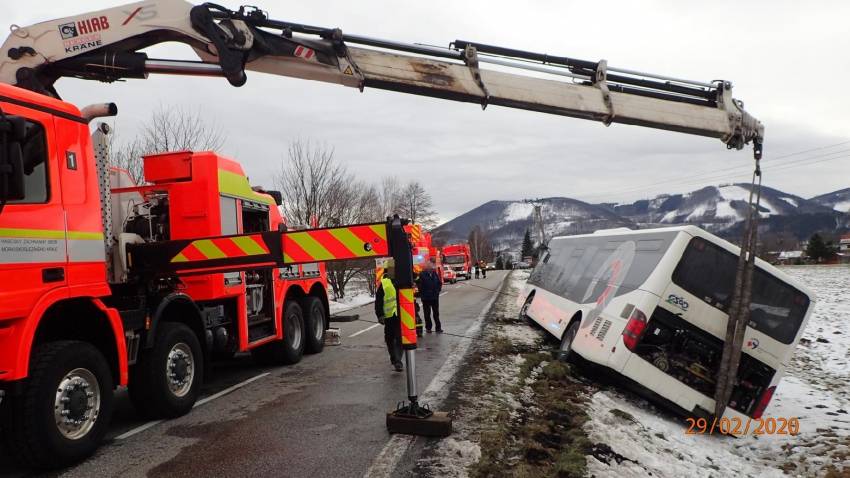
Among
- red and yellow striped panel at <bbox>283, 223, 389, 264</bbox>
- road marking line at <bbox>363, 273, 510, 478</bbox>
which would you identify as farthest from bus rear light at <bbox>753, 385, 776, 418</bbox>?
red and yellow striped panel at <bbox>283, 223, 389, 264</bbox>

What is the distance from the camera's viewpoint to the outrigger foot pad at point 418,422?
5504 mm

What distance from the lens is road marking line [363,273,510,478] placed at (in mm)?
4734

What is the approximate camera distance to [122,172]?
7273mm

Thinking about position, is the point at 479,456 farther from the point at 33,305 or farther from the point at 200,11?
the point at 200,11

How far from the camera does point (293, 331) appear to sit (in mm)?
9867

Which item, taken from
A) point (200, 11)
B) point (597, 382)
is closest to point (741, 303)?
point (597, 382)

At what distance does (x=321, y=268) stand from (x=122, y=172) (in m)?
4.68

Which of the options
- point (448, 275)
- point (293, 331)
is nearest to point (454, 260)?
point (448, 275)

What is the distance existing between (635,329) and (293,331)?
5450 mm

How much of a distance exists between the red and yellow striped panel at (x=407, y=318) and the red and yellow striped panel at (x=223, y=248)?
1.46 meters

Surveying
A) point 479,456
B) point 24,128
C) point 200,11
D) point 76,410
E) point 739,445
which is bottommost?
point 739,445

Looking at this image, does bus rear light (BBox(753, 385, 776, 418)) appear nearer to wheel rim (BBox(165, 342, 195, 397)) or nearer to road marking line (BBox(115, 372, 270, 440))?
road marking line (BBox(115, 372, 270, 440))

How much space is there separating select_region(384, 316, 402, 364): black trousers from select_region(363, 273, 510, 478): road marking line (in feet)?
2.29
